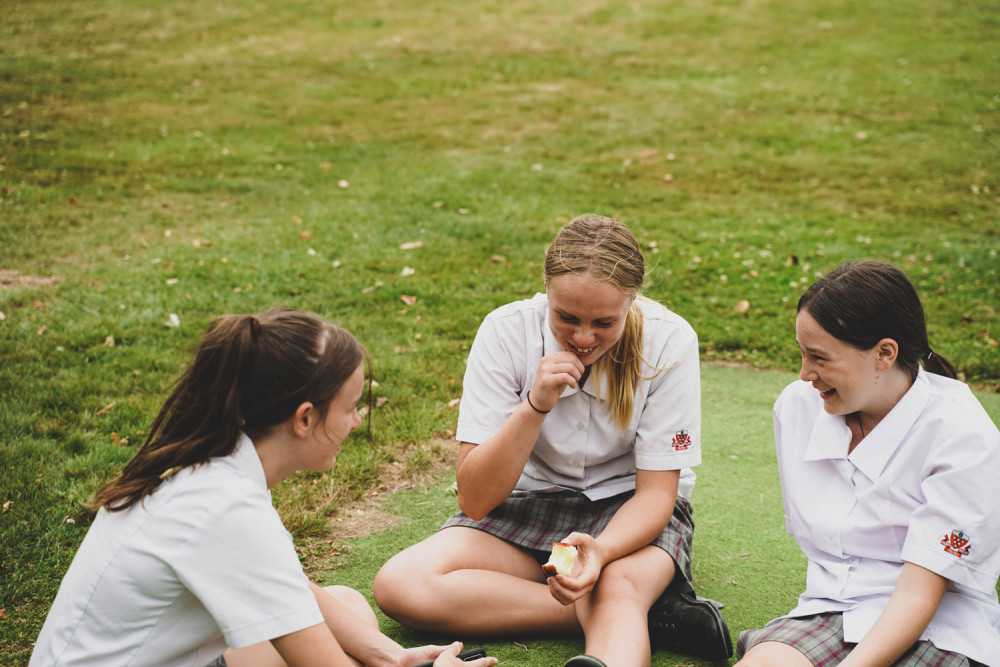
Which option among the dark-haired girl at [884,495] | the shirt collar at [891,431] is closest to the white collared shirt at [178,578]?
the dark-haired girl at [884,495]

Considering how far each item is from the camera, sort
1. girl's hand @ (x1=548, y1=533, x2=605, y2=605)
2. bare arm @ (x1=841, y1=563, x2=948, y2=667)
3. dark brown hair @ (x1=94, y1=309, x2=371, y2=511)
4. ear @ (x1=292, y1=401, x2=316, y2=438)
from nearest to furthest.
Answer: dark brown hair @ (x1=94, y1=309, x2=371, y2=511) → ear @ (x1=292, y1=401, x2=316, y2=438) → bare arm @ (x1=841, y1=563, x2=948, y2=667) → girl's hand @ (x1=548, y1=533, x2=605, y2=605)

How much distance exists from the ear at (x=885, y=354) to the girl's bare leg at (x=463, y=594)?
55.0 inches

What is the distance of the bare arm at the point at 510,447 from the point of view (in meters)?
2.81

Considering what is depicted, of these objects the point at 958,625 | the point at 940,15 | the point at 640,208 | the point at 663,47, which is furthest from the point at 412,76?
the point at 958,625

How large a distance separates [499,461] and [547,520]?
18.4 inches

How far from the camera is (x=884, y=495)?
260 centimetres

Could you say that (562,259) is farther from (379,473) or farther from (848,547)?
(379,473)

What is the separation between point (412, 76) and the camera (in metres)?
14.5

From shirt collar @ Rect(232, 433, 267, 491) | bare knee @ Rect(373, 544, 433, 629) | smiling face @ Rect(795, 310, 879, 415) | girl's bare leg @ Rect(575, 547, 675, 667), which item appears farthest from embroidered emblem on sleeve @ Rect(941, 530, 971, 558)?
shirt collar @ Rect(232, 433, 267, 491)

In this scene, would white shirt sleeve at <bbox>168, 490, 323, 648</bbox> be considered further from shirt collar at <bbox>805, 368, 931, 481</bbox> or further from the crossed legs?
shirt collar at <bbox>805, 368, 931, 481</bbox>

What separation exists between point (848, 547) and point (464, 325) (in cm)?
411

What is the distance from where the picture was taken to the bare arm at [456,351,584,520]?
281 cm

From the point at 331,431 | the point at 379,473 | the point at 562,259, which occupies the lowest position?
the point at 379,473

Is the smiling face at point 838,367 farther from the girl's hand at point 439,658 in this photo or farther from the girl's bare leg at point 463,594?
the girl's hand at point 439,658
